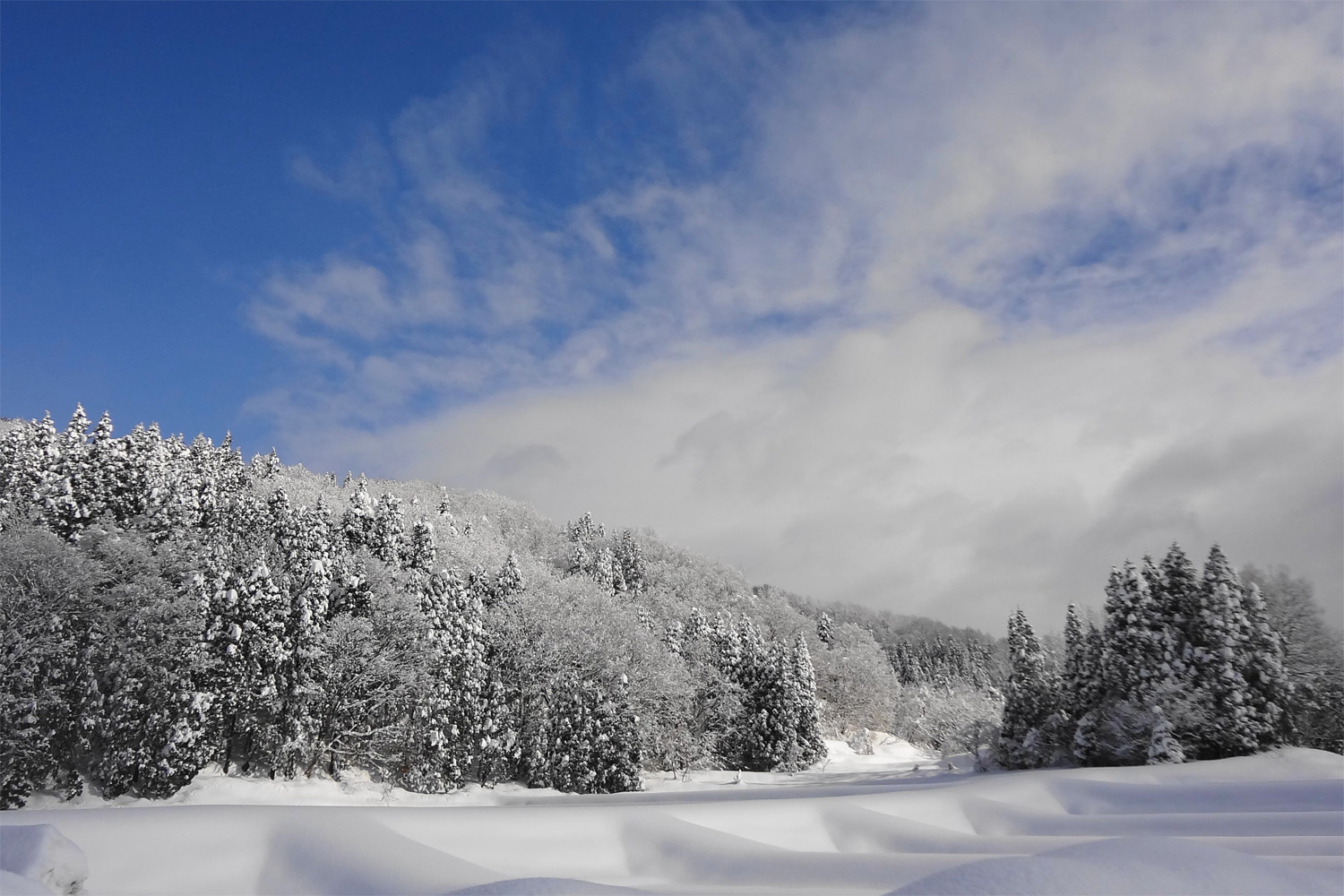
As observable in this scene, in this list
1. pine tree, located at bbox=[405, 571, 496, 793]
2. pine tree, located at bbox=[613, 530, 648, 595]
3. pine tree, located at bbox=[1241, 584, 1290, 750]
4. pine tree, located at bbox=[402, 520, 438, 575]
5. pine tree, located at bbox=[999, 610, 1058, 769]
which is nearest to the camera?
pine tree, located at bbox=[1241, 584, 1290, 750]

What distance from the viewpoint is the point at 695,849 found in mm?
10789

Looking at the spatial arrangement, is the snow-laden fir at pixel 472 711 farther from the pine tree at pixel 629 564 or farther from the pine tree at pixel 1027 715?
the pine tree at pixel 629 564

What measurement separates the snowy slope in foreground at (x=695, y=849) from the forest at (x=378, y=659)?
2047 centimetres

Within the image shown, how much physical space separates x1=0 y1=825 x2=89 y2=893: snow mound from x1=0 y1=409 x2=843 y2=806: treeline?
25.5 metres

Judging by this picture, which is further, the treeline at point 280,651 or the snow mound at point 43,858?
the treeline at point 280,651

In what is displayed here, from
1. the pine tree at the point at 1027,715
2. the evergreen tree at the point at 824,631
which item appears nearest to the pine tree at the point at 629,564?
the evergreen tree at the point at 824,631

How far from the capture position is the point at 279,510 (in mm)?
40375

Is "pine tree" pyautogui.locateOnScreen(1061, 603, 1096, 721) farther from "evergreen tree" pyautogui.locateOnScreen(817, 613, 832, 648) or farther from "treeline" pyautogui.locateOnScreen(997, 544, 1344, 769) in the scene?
"evergreen tree" pyautogui.locateOnScreen(817, 613, 832, 648)

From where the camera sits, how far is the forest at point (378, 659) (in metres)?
28.1

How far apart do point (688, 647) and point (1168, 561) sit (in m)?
36.5

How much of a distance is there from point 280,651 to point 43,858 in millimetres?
29604

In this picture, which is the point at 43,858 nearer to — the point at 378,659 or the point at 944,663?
the point at 378,659

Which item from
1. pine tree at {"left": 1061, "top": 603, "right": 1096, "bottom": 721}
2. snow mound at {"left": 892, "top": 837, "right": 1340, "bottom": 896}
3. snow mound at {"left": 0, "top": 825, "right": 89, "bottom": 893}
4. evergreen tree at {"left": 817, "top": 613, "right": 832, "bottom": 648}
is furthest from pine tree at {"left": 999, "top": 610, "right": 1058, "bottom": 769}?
snow mound at {"left": 0, "top": 825, "right": 89, "bottom": 893}

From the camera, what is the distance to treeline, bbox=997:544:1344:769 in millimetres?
31328
